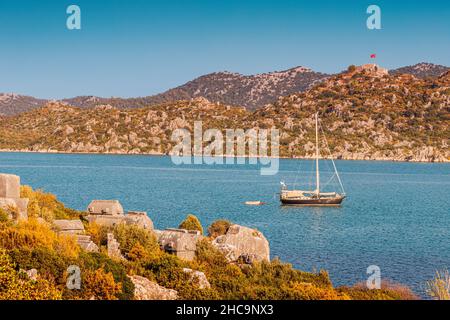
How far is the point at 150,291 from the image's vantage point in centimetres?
1698

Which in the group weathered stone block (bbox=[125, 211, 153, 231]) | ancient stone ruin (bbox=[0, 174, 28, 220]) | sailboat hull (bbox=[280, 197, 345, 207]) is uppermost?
ancient stone ruin (bbox=[0, 174, 28, 220])

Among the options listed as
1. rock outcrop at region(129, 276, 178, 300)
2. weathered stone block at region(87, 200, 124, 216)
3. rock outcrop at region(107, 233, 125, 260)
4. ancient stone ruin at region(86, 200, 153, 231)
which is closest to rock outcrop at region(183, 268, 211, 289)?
rock outcrop at region(129, 276, 178, 300)

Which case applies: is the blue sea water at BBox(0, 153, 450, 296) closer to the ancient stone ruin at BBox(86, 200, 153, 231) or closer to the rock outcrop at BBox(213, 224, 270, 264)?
the rock outcrop at BBox(213, 224, 270, 264)

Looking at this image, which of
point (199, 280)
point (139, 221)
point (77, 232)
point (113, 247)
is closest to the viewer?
point (199, 280)

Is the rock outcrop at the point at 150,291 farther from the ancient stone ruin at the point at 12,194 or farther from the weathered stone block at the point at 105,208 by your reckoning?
the weathered stone block at the point at 105,208

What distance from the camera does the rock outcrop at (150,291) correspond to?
1666 centimetres

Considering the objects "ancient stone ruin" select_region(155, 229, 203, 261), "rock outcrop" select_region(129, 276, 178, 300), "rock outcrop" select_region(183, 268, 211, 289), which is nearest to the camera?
"rock outcrop" select_region(129, 276, 178, 300)

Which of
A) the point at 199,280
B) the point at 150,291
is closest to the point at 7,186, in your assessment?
the point at 150,291

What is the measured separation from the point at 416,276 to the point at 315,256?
794cm

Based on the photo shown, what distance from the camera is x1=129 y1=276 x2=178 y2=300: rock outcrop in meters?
16.7

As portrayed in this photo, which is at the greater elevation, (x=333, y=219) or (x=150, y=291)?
(x=150, y=291)

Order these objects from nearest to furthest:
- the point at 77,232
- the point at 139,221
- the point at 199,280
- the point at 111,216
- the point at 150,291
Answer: the point at 150,291 < the point at 199,280 < the point at 77,232 < the point at 139,221 < the point at 111,216

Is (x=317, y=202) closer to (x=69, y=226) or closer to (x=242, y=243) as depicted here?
(x=242, y=243)

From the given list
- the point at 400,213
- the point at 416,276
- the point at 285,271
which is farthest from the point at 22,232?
the point at 400,213
